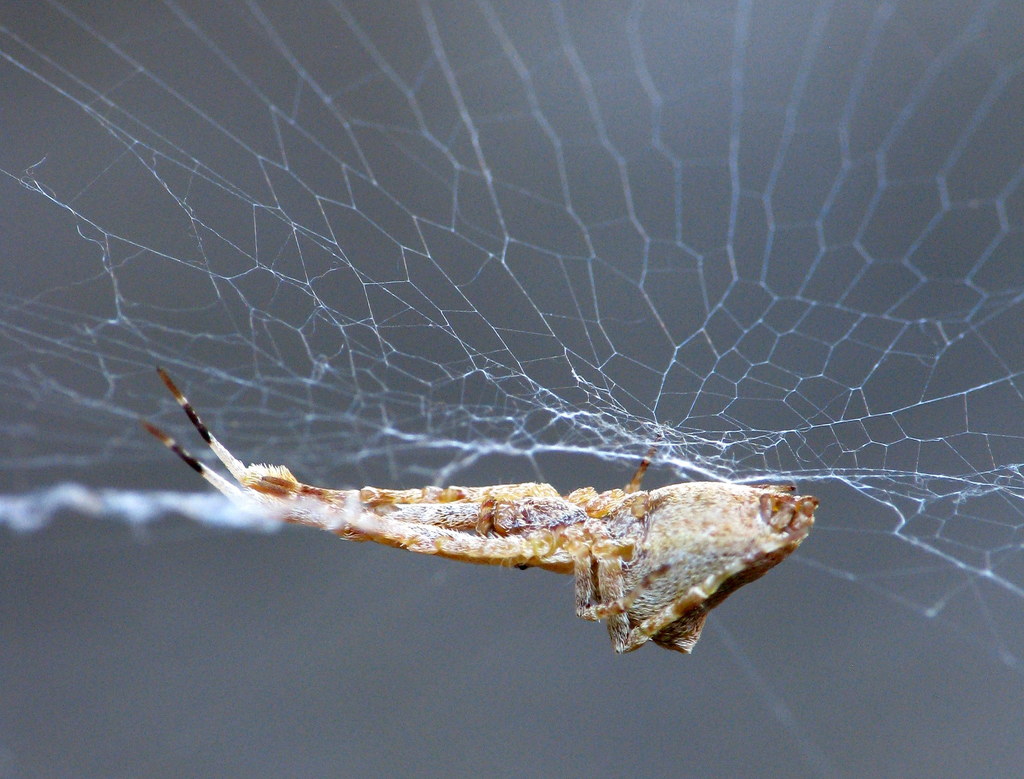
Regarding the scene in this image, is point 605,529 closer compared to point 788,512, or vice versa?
point 788,512

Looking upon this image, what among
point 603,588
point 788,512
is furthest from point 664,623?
point 788,512

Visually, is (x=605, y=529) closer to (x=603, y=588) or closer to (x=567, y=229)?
(x=603, y=588)

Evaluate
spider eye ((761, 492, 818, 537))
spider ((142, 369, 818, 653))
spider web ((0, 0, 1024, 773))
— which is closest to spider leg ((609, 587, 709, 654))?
spider ((142, 369, 818, 653))

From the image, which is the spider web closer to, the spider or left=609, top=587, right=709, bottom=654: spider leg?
the spider

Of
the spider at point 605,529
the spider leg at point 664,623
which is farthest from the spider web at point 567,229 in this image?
the spider leg at point 664,623

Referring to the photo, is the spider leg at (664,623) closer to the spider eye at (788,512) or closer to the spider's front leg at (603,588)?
the spider's front leg at (603,588)

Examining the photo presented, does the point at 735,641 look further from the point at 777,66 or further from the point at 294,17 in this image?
the point at 294,17
